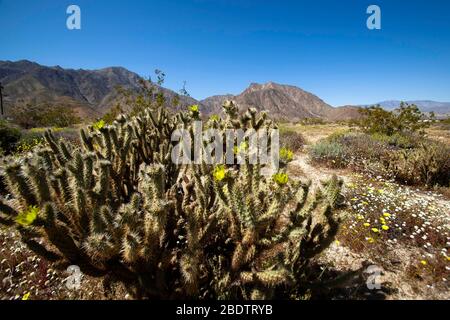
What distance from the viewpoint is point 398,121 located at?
1095cm

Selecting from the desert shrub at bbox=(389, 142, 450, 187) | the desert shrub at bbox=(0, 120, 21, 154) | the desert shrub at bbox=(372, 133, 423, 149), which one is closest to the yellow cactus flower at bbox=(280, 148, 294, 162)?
the desert shrub at bbox=(389, 142, 450, 187)

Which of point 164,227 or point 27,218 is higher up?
point 27,218

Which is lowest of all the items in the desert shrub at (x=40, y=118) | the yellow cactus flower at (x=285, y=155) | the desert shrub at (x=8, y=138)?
the yellow cactus flower at (x=285, y=155)

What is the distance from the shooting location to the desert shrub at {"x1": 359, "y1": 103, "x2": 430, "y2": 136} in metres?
10.7

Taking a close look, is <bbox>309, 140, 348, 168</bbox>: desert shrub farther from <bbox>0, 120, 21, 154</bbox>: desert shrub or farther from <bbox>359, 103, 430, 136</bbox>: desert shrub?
<bbox>0, 120, 21, 154</bbox>: desert shrub

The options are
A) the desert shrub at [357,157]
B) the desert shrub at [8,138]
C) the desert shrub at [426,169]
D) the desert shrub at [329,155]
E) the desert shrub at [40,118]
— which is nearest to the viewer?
the desert shrub at [426,169]

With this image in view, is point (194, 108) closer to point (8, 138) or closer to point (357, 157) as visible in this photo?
point (357, 157)

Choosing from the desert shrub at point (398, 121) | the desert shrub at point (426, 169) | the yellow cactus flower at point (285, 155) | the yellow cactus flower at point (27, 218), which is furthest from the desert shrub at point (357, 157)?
the yellow cactus flower at point (27, 218)

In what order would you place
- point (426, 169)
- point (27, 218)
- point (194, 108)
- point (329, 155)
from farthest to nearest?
point (329, 155)
point (426, 169)
point (194, 108)
point (27, 218)

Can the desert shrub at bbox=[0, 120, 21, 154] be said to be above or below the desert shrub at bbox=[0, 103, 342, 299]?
above

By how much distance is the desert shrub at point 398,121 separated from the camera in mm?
10703

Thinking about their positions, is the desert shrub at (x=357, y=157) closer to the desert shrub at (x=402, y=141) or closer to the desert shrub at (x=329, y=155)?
the desert shrub at (x=329, y=155)

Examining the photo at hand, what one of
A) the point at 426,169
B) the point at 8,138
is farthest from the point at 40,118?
the point at 426,169

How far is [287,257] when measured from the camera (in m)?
2.28
